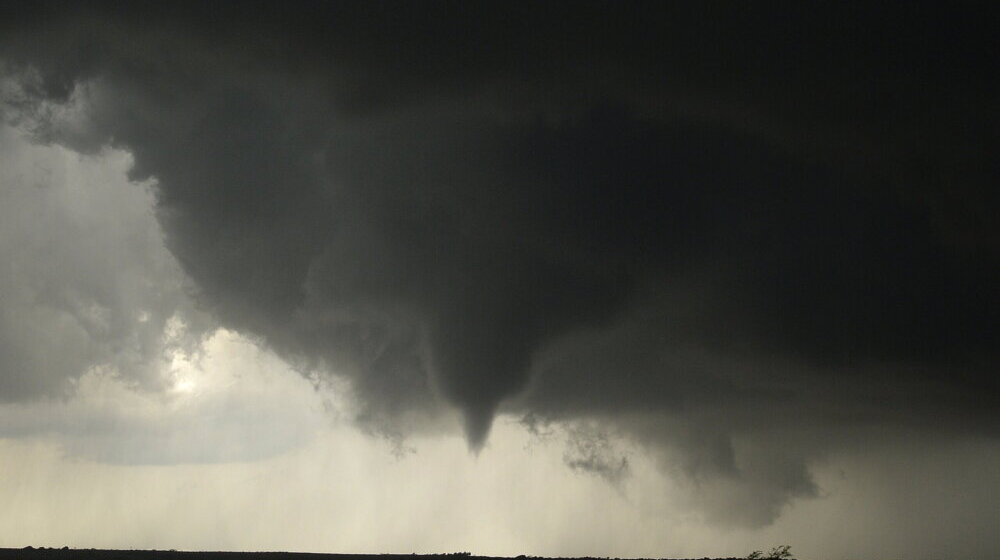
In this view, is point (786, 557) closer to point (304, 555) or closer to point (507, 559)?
point (507, 559)

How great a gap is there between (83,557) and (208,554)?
22575 millimetres

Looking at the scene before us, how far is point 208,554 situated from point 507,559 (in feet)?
132

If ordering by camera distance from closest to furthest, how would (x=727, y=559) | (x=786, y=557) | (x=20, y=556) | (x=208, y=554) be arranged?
(x=786, y=557) → (x=20, y=556) → (x=208, y=554) → (x=727, y=559)

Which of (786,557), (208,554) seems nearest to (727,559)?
(786,557)

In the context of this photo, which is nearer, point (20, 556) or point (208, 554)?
point (20, 556)

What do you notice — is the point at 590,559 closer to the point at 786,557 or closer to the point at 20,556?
the point at 786,557

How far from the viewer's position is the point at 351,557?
514 ft

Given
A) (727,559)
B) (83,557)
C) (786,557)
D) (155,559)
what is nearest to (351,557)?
(155,559)

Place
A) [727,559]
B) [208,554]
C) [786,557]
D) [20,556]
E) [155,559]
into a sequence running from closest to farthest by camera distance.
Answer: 1. [786,557]
2. [20,556]
3. [155,559]
4. [208,554]
5. [727,559]

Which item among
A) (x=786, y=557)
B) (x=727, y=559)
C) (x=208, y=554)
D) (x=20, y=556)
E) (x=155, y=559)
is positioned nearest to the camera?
(x=786, y=557)

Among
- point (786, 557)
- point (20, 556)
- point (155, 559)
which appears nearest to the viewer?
point (786, 557)

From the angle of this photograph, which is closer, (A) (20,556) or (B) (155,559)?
(A) (20,556)

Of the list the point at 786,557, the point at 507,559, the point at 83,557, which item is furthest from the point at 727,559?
the point at 83,557

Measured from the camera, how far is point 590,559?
6398 inches
